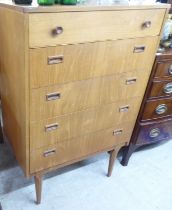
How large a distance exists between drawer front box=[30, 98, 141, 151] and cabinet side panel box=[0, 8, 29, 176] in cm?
7

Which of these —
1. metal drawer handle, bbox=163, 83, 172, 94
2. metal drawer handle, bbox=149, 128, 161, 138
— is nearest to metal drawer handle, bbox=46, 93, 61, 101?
metal drawer handle, bbox=163, 83, 172, 94

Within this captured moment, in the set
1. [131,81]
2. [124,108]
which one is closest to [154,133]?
[124,108]

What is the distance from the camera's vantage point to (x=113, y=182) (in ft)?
5.08

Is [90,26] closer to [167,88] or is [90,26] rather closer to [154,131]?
[167,88]

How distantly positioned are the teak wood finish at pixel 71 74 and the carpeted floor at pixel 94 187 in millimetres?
155

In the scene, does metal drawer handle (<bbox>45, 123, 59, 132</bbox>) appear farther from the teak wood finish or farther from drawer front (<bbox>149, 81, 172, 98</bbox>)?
drawer front (<bbox>149, 81, 172, 98</bbox>)

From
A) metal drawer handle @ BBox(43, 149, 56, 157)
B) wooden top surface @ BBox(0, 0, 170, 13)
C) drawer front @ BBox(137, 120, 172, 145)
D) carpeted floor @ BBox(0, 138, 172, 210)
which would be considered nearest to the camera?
wooden top surface @ BBox(0, 0, 170, 13)

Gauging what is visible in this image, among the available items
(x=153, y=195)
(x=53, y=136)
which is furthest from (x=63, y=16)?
(x=153, y=195)

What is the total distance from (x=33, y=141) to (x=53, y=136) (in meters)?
0.10

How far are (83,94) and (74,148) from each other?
1.13 ft

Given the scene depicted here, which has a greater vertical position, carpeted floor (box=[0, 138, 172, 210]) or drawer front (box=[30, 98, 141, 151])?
drawer front (box=[30, 98, 141, 151])

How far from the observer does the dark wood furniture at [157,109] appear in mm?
1277

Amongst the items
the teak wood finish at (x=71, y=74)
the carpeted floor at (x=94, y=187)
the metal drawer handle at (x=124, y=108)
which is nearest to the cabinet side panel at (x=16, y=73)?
the teak wood finish at (x=71, y=74)

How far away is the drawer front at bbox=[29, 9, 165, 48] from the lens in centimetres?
80
